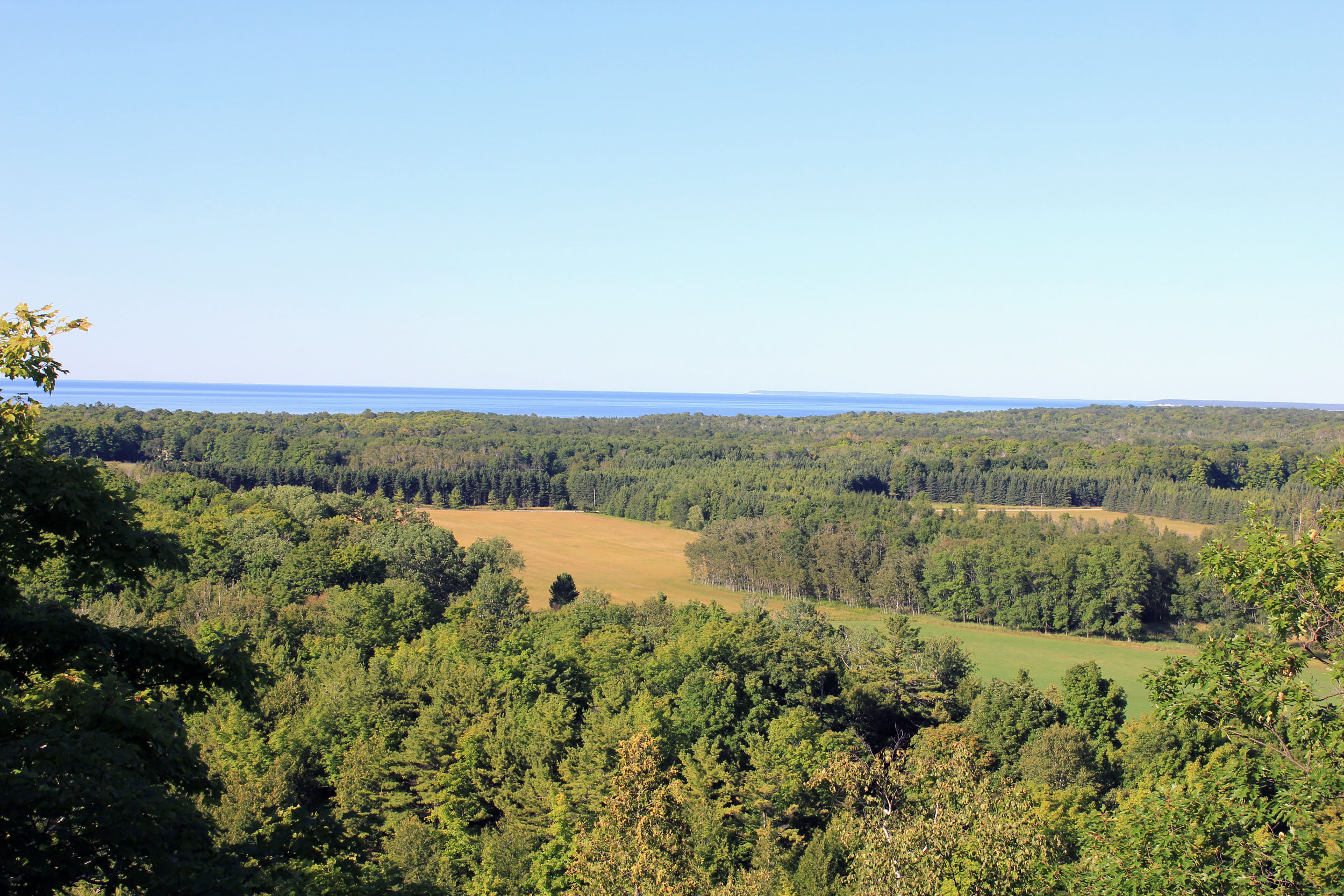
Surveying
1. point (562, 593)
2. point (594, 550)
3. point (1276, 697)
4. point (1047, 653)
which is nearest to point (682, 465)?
point (594, 550)

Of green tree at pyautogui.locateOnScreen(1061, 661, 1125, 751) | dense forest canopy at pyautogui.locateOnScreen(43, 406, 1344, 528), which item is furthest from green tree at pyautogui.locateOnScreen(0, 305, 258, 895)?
dense forest canopy at pyautogui.locateOnScreen(43, 406, 1344, 528)

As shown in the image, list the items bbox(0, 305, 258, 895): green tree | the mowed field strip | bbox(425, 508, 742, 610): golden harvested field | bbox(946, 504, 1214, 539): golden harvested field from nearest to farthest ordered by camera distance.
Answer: bbox(0, 305, 258, 895): green tree → the mowed field strip → bbox(425, 508, 742, 610): golden harvested field → bbox(946, 504, 1214, 539): golden harvested field

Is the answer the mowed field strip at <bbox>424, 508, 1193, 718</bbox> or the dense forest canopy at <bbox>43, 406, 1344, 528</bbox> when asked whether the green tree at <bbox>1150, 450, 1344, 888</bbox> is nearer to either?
the mowed field strip at <bbox>424, 508, 1193, 718</bbox>

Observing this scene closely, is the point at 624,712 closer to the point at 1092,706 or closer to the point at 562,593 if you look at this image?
the point at 1092,706

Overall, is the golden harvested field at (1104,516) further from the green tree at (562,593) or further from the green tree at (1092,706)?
the green tree at (1092,706)

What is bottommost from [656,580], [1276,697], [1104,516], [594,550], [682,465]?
[656,580]

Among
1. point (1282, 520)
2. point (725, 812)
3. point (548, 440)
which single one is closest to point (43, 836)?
point (725, 812)
